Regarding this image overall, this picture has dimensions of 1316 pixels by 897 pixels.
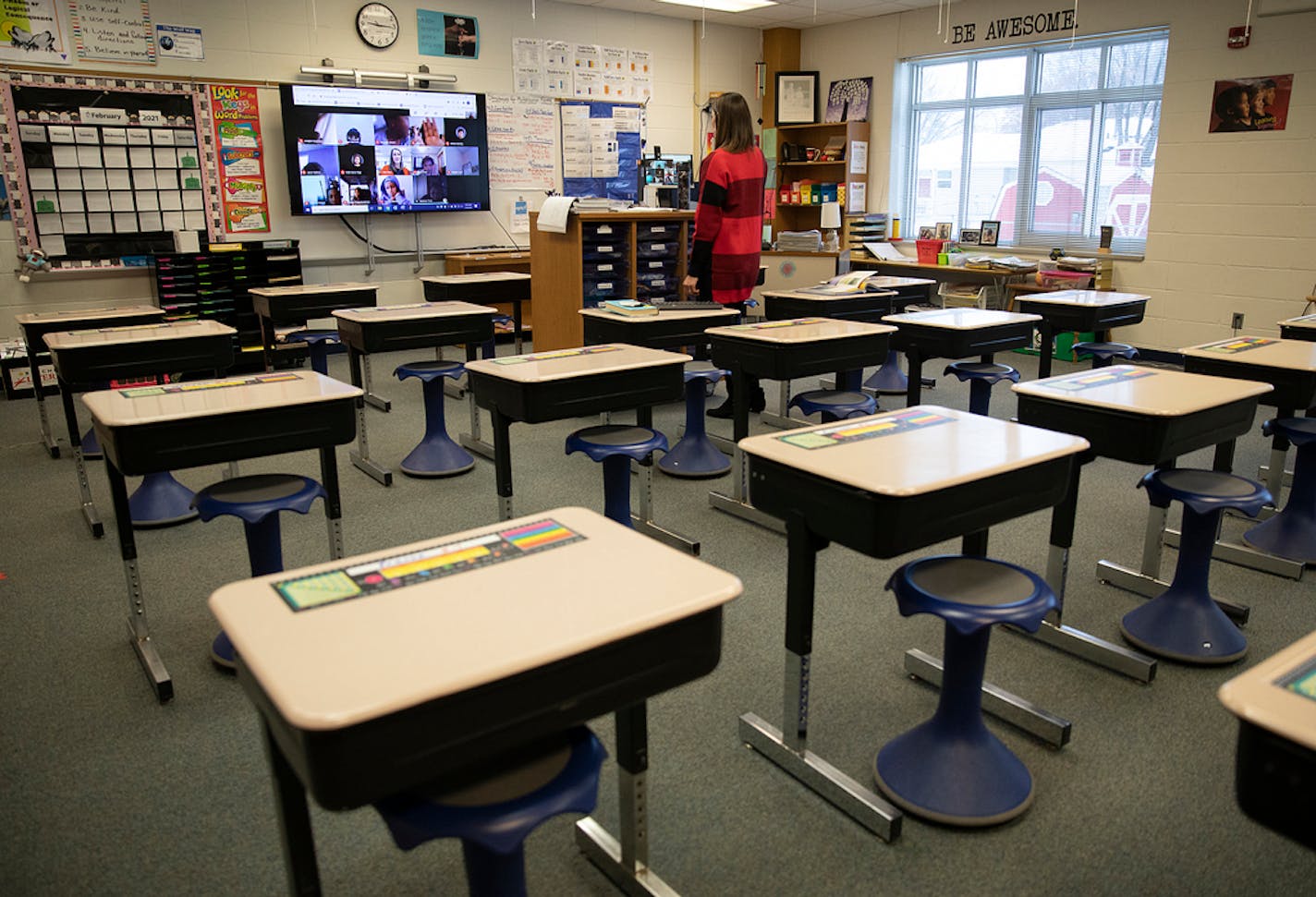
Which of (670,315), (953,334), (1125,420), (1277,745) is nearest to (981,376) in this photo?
(953,334)

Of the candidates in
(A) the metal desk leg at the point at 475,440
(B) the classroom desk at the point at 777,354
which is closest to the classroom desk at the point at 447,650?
(B) the classroom desk at the point at 777,354

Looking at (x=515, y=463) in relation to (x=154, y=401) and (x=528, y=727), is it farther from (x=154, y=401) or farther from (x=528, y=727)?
(x=528, y=727)

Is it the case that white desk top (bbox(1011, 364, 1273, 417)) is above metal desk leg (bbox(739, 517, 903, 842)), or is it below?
above

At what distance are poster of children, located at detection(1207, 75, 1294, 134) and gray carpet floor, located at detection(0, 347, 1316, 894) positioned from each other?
12.9 feet

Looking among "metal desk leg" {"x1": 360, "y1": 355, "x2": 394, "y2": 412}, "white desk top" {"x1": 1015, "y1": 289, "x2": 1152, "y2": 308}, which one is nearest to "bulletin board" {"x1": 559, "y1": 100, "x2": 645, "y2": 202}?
"metal desk leg" {"x1": 360, "y1": 355, "x2": 394, "y2": 412}

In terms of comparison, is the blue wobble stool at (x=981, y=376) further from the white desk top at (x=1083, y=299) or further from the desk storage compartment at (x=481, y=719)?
the desk storage compartment at (x=481, y=719)

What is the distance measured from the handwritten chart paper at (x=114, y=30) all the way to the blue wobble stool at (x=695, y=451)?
4658mm

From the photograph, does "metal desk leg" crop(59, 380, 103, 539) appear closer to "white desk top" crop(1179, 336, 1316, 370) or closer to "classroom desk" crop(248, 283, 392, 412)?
"classroom desk" crop(248, 283, 392, 412)

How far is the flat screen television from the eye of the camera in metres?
6.67

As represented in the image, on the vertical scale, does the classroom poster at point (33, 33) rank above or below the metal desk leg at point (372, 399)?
above

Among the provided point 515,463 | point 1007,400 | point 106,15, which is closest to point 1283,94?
point 1007,400

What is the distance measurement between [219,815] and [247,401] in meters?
1.07

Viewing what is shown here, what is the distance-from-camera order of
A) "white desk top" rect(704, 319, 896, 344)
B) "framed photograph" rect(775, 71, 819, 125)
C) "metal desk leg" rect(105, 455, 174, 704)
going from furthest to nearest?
"framed photograph" rect(775, 71, 819, 125) → "white desk top" rect(704, 319, 896, 344) → "metal desk leg" rect(105, 455, 174, 704)

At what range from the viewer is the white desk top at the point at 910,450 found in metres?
1.83
